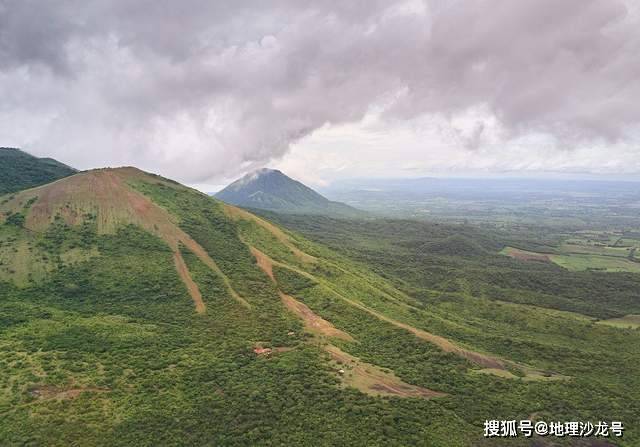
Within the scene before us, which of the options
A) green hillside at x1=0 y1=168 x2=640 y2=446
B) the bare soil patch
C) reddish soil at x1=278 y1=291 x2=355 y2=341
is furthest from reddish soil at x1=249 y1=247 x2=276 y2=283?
the bare soil patch

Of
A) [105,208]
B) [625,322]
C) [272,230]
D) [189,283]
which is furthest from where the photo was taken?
[272,230]

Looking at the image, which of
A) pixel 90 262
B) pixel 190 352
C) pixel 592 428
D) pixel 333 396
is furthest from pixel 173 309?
pixel 592 428

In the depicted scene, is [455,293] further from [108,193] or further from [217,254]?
[108,193]

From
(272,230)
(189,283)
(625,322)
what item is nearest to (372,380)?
(189,283)

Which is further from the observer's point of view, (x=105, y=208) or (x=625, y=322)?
(x=625, y=322)

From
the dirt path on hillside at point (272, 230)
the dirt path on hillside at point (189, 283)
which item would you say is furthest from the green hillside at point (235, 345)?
the dirt path on hillside at point (272, 230)

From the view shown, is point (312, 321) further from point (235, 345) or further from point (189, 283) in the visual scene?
point (189, 283)

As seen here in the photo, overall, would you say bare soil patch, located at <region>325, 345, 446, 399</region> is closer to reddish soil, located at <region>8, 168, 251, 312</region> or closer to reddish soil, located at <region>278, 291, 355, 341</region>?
reddish soil, located at <region>278, 291, 355, 341</region>
